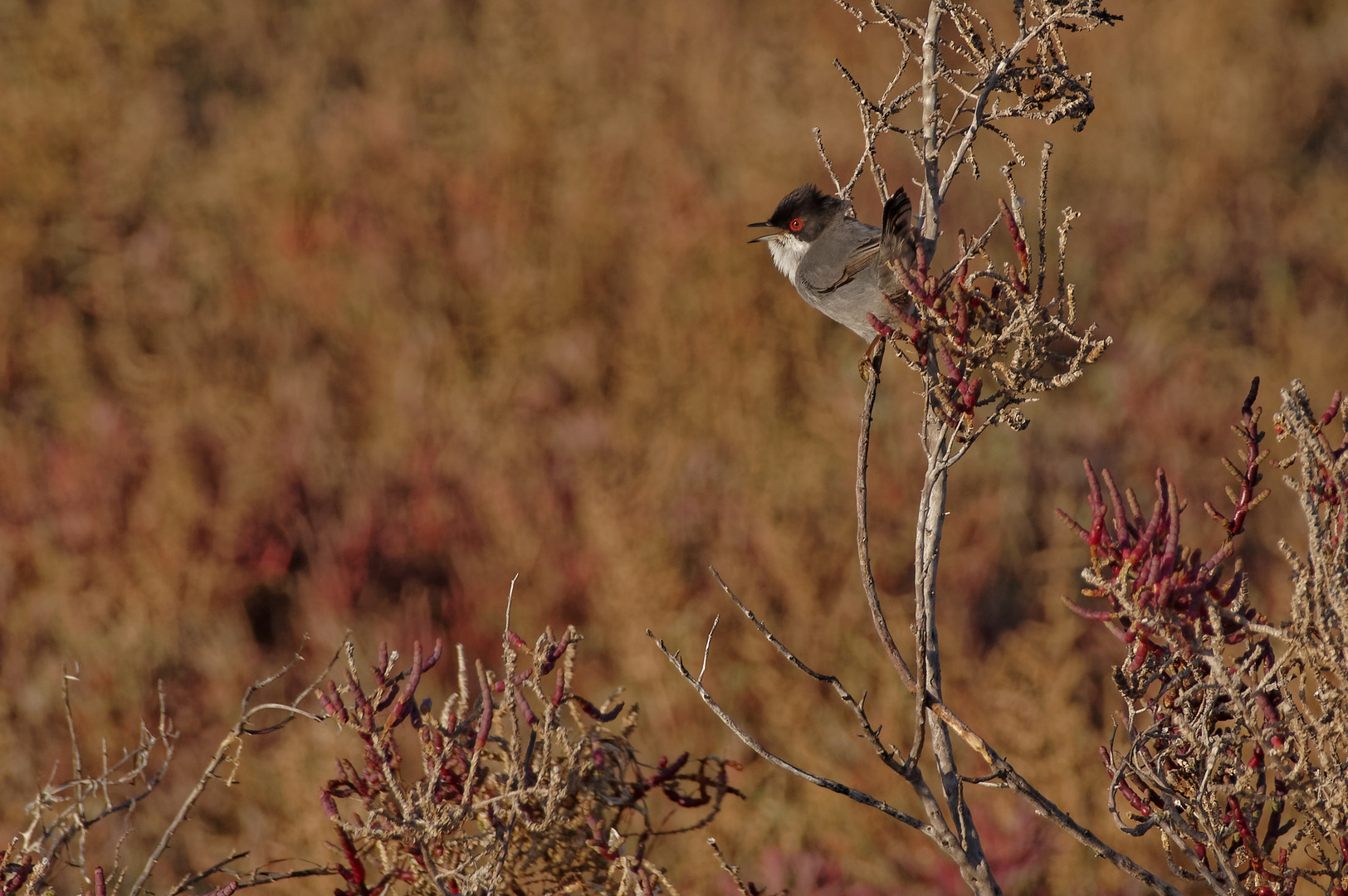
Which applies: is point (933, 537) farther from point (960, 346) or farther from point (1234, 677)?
point (1234, 677)

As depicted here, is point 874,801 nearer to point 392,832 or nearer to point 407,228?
point 392,832

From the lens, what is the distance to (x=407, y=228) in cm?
755

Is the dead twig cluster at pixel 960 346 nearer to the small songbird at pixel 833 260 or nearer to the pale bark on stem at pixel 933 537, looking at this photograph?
the pale bark on stem at pixel 933 537

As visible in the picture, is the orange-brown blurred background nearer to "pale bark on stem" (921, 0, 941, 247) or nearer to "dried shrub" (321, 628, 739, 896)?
"dried shrub" (321, 628, 739, 896)

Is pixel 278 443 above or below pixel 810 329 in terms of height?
below

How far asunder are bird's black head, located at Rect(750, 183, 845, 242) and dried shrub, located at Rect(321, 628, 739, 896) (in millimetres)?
2063

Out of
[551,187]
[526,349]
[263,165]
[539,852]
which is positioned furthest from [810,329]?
[539,852]

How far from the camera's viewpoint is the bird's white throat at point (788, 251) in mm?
3771

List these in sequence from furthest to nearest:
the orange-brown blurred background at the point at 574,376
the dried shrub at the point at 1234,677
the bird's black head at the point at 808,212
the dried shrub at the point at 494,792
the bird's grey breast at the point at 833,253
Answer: the orange-brown blurred background at the point at 574,376 < the bird's black head at the point at 808,212 < the bird's grey breast at the point at 833,253 < the dried shrub at the point at 494,792 < the dried shrub at the point at 1234,677

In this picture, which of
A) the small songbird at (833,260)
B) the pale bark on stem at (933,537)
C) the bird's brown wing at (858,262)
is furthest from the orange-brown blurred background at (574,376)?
the pale bark on stem at (933,537)

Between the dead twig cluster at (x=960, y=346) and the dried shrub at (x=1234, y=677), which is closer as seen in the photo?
the dried shrub at (x=1234, y=677)

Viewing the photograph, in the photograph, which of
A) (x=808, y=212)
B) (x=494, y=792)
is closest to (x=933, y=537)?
(x=494, y=792)

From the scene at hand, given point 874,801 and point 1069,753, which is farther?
point 1069,753

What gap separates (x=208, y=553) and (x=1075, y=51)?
7.65 m
